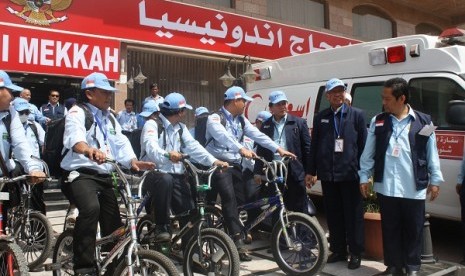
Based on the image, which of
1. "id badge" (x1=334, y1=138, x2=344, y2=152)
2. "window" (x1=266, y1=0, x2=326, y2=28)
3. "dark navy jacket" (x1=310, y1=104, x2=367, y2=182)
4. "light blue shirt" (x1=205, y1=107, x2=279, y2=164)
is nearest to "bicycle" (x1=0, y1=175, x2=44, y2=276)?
"light blue shirt" (x1=205, y1=107, x2=279, y2=164)

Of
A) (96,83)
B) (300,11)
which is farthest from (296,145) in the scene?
(300,11)

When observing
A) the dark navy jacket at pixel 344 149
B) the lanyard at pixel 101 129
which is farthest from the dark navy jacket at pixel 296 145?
the lanyard at pixel 101 129

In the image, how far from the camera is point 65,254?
12.2 ft

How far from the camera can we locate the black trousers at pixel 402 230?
12.8 feet

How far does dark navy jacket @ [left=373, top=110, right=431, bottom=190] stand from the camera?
3.87m

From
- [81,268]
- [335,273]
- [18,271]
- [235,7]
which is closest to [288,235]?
[335,273]

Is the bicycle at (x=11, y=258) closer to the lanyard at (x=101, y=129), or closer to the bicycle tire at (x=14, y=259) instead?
the bicycle tire at (x=14, y=259)

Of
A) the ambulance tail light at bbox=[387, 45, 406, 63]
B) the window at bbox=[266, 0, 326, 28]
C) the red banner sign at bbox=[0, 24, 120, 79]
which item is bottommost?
the ambulance tail light at bbox=[387, 45, 406, 63]

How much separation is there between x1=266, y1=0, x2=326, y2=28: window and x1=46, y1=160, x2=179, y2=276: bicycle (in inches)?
404

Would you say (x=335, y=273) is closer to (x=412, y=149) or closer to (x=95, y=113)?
(x=412, y=149)

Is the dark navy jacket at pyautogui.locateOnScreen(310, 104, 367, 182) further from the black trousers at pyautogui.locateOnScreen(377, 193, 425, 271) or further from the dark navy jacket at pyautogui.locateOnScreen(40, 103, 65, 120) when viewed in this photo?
the dark navy jacket at pyautogui.locateOnScreen(40, 103, 65, 120)

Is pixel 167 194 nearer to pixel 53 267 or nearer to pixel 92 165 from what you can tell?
pixel 92 165

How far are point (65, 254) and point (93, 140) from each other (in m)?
0.98

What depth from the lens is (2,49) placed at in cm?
804
